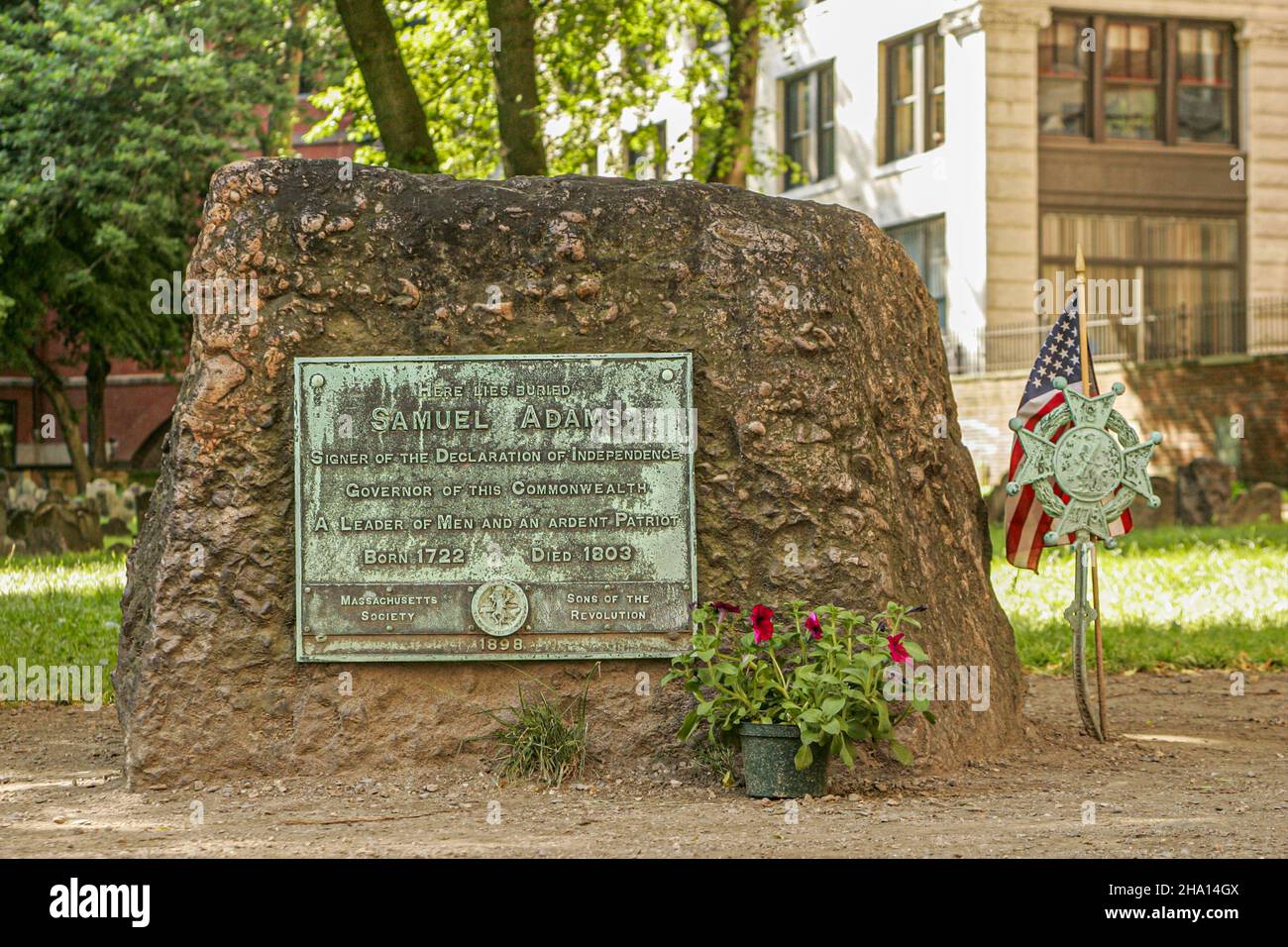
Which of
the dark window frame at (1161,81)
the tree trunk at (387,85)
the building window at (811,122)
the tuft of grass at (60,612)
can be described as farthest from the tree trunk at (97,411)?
the tree trunk at (387,85)

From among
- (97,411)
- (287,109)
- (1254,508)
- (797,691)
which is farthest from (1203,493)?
(97,411)

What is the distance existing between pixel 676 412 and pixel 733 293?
1.87 feet

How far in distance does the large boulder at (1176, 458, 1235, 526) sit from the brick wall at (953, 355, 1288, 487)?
285 centimetres

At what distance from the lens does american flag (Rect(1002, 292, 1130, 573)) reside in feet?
26.5

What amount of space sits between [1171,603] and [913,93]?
64.0 ft

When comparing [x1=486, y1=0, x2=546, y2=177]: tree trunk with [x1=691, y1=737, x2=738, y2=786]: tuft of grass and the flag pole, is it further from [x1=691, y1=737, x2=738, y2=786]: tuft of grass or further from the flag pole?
[x1=691, y1=737, x2=738, y2=786]: tuft of grass

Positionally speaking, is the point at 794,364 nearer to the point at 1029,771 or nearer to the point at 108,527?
the point at 1029,771

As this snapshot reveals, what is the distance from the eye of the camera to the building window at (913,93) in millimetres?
30859

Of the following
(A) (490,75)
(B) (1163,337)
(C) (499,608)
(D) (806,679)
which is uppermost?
(A) (490,75)

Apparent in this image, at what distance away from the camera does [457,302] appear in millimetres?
7223

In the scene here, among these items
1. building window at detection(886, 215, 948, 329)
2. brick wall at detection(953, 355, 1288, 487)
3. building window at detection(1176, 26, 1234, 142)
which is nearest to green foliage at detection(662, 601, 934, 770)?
brick wall at detection(953, 355, 1288, 487)

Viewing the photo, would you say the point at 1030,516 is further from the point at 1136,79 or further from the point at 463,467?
the point at 1136,79

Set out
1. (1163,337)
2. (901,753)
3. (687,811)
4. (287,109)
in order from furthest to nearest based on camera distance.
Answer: (1163,337) → (287,109) → (901,753) → (687,811)

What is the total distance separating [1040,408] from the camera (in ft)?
26.6
